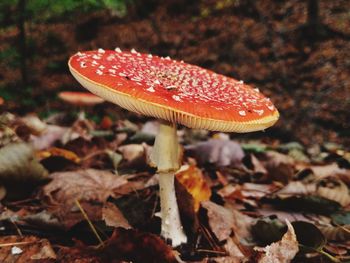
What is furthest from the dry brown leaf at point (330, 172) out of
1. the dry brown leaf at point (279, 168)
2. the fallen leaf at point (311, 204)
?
the fallen leaf at point (311, 204)

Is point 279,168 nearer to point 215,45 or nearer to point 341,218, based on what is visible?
point 341,218

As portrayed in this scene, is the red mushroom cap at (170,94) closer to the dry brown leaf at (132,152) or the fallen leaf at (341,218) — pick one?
the fallen leaf at (341,218)

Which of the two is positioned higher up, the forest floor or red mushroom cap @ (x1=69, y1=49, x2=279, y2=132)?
red mushroom cap @ (x1=69, y1=49, x2=279, y2=132)

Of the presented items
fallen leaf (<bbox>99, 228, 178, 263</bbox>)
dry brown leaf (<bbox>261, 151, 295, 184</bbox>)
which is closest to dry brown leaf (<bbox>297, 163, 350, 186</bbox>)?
dry brown leaf (<bbox>261, 151, 295, 184</bbox>)

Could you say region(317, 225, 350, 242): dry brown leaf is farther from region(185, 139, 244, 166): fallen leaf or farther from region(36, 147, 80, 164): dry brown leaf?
region(36, 147, 80, 164): dry brown leaf

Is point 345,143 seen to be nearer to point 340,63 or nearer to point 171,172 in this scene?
point 340,63

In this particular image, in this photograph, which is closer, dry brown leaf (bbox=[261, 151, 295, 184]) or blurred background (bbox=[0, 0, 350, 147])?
dry brown leaf (bbox=[261, 151, 295, 184])

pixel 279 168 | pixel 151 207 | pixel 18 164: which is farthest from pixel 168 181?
pixel 279 168
